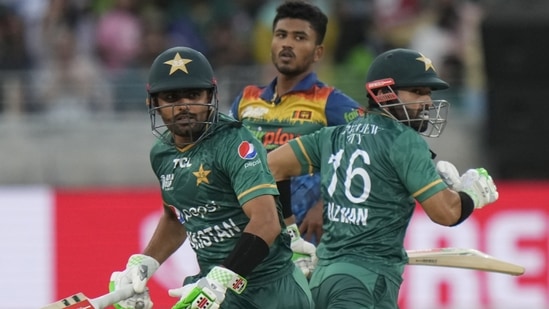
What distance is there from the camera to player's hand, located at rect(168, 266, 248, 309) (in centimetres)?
553

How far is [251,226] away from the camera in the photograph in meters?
5.68

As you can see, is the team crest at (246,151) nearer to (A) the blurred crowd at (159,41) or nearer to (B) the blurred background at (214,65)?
(B) the blurred background at (214,65)

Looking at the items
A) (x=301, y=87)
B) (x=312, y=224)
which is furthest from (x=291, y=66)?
(x=312, y=224)

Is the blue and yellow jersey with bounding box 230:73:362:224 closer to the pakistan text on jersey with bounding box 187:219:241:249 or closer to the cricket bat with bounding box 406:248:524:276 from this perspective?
the cricket bat with bounding box 406:248:524:276

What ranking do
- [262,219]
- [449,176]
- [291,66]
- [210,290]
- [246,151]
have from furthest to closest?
[291,66] < [449,176] < [246,151] < [262,219] < [210,290]

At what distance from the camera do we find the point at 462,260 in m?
6.93

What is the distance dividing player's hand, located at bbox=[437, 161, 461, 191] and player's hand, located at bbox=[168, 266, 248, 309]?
48.9 inches

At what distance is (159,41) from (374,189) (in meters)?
7.09

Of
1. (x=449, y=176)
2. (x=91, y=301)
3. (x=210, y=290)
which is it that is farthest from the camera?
(x=449, y=176)

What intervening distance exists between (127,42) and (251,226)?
302 inches

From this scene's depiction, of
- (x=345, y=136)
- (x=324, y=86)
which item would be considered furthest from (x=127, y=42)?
(x=345, y=136)

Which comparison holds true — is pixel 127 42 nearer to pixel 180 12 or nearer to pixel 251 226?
pixel 180 12

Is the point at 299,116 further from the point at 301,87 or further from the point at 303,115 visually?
the point at 301,87

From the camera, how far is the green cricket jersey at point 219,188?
578 centimetres
